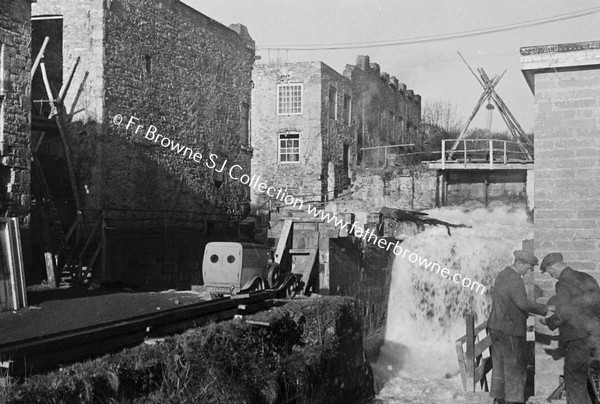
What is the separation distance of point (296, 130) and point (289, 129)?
0.34 m

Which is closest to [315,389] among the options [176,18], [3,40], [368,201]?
[3,40]

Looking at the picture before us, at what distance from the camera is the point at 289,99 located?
31.7 m

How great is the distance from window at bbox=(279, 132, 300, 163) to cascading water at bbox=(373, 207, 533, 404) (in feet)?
30.3

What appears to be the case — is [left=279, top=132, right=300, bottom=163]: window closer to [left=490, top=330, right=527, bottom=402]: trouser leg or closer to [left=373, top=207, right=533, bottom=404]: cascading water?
[left=373, top=207, right=533, bottom=404]: cascading water

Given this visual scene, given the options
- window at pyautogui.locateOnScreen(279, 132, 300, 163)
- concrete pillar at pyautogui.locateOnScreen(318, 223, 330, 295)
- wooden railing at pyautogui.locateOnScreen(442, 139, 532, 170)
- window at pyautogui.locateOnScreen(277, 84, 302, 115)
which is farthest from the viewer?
window at pyautogui.locateOnScreen(279, 132, 300, 163)

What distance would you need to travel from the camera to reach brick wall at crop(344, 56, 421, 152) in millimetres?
35469

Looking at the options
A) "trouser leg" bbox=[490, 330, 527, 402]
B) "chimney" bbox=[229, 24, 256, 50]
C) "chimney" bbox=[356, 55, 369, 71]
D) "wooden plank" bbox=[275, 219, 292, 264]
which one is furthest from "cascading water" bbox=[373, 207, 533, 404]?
"chimney" bbox=[356, 55, 369, 71]

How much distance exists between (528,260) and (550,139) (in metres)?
2.48

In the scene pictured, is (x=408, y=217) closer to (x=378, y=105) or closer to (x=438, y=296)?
(x=438, y=296)

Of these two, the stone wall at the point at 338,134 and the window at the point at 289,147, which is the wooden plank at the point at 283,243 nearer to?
the stone wall at the point at 338,134

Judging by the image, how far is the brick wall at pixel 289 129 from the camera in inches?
1230

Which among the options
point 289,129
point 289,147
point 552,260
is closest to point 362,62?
point 289,129

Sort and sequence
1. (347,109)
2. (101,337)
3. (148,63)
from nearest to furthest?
(101,337) < (148,63) < (347,109)

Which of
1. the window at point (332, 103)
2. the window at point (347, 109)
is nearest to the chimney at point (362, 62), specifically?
the window at point (347, 109)
